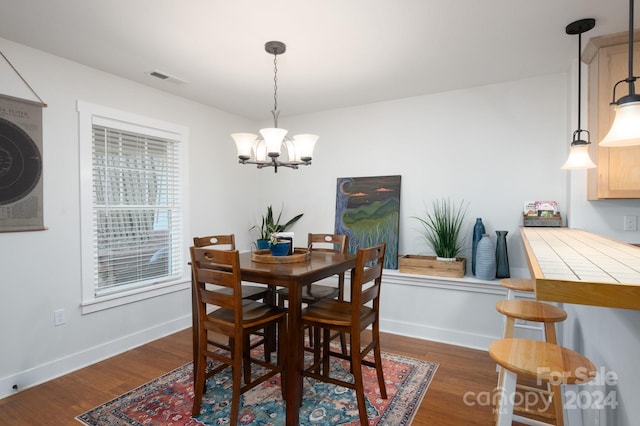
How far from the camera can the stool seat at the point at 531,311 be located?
1758mm

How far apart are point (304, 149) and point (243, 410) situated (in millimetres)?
1750

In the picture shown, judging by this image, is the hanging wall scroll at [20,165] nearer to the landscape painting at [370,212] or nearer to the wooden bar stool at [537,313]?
the landscape painting at [370,212]

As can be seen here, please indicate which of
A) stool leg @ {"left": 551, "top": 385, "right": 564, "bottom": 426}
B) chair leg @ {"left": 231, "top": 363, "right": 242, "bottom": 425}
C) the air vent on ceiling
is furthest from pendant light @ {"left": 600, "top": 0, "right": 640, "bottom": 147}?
the air vent on ceiling

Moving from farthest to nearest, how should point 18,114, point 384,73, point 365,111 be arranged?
point 365,111 < point 384,73 < point 18,114

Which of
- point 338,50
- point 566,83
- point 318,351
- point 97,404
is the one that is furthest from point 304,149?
point 566,83

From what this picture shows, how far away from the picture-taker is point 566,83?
9.84 feet

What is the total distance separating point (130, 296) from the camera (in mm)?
3166

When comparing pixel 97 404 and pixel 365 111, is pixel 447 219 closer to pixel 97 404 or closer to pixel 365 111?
pixel 365 111

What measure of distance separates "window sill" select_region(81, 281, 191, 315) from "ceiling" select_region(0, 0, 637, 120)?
186cm

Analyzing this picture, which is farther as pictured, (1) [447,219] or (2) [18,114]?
(1) [447,219]

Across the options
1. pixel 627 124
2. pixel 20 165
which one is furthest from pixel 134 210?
pixel 627 124

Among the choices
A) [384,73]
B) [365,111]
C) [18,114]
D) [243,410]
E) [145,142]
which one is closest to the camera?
[243,410]

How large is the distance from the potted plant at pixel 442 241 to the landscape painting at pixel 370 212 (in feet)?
0.77

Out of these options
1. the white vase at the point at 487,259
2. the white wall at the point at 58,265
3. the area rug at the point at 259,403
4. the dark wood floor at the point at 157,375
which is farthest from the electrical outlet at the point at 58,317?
the white vase at the point at 487,259
